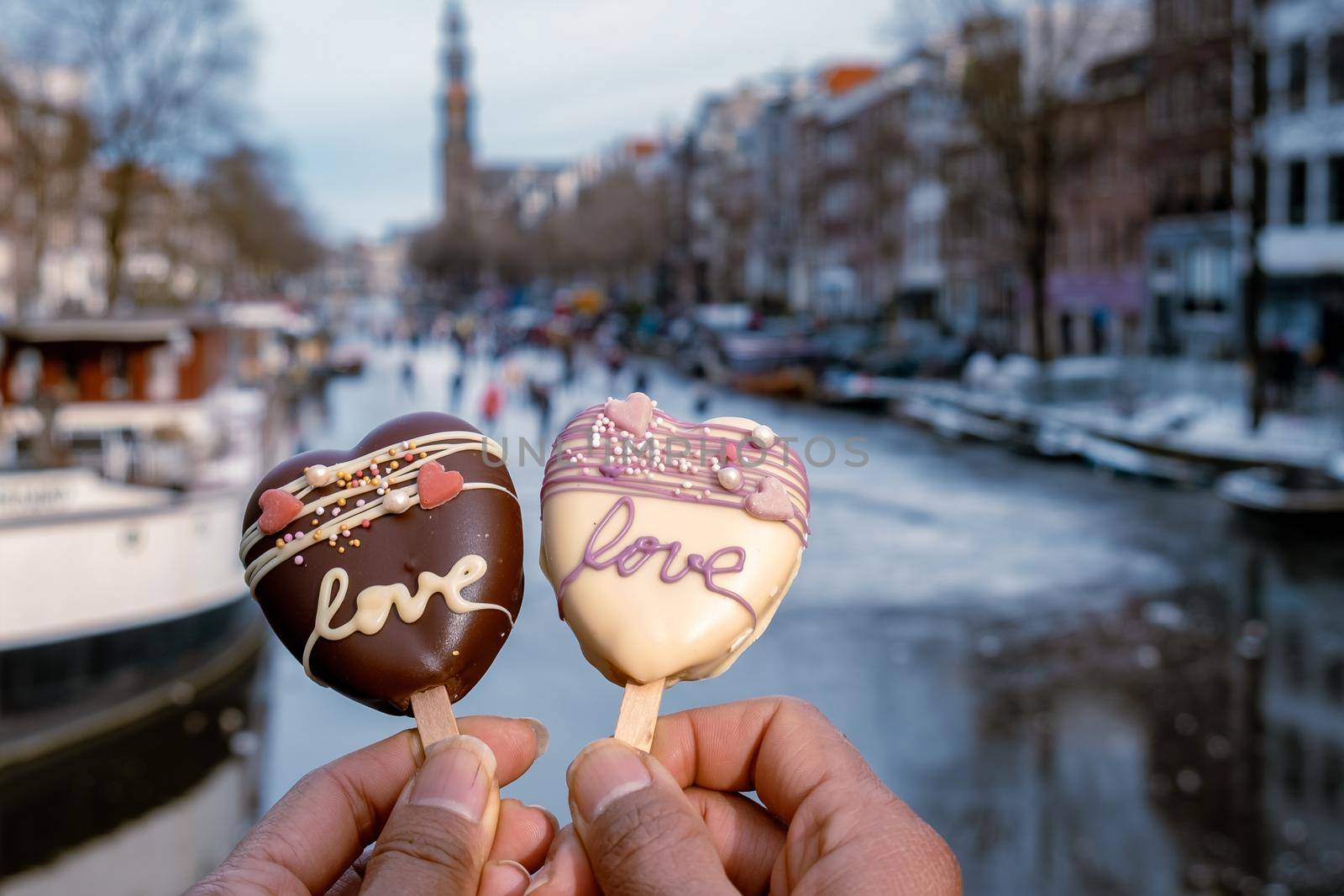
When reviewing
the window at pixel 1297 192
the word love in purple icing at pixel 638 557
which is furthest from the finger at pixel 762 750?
the window at pixel 1297 192

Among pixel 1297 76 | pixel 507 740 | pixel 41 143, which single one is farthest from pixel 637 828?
pixel 41 143

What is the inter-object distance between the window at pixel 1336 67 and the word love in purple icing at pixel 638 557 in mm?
34349

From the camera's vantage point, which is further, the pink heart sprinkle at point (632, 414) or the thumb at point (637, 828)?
the pink heart sprinkle at point (632, 414)

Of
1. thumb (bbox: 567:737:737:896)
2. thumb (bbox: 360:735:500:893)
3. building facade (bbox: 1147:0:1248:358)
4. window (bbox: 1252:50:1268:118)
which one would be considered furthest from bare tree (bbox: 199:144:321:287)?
thumb (bbox: 567:737:737:896)

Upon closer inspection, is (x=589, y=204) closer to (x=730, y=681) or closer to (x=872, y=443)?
(x=872, y=443)

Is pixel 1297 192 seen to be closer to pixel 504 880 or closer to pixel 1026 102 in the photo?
pixel 1026 102

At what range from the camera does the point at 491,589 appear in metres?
2.48

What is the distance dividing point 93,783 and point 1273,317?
32323 millimetres

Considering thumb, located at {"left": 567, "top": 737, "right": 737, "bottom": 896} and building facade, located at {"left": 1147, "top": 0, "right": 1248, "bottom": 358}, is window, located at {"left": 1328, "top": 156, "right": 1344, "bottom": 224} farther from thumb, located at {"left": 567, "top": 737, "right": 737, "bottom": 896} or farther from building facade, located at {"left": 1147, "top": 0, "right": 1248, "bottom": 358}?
thumb, located at {"left": 567, "top": 737, "right": 737, "bottom": 896}

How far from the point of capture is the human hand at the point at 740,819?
6.86 feet

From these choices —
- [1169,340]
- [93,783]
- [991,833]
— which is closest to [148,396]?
[93,783]

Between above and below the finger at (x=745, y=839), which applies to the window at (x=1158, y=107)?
above

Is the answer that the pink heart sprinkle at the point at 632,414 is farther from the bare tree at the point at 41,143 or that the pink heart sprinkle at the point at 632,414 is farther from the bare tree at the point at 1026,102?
the bare tree at the point at 41,143

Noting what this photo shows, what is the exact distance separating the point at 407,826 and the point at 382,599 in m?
0.43
